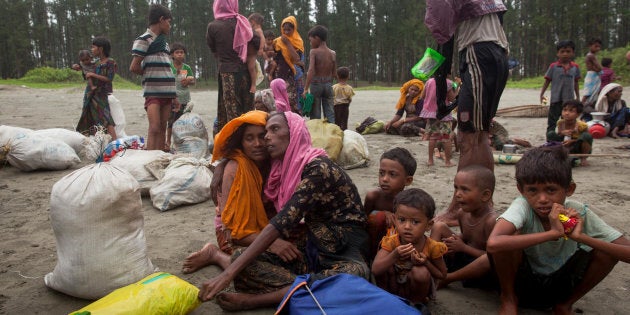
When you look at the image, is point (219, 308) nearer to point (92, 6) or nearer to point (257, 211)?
point (257, 211)

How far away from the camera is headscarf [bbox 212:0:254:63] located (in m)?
4.80

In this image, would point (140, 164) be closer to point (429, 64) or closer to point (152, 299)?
point (152, 299)

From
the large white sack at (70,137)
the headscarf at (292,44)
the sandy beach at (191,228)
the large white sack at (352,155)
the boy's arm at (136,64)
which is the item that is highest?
the headscarf at (292,44)

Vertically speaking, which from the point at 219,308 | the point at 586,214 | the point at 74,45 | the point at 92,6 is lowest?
the point at 219,308

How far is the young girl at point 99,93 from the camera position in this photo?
5.70 meters

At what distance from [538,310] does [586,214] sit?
54 centimetres

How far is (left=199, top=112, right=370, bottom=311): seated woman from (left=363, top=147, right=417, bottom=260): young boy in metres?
0.15

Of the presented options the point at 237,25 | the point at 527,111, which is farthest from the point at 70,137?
the point at 527,111

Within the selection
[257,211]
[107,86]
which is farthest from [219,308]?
[107,86]

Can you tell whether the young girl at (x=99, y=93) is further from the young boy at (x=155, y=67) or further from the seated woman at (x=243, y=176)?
the seated woman at (x=243, y=176)

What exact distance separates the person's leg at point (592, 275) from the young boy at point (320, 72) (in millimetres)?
4861

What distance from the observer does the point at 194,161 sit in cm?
411

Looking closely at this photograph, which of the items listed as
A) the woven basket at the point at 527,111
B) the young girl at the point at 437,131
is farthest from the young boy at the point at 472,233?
the woven basket at the point at 527,111

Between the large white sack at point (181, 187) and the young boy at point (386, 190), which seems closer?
the young boy at point (386, 190)
